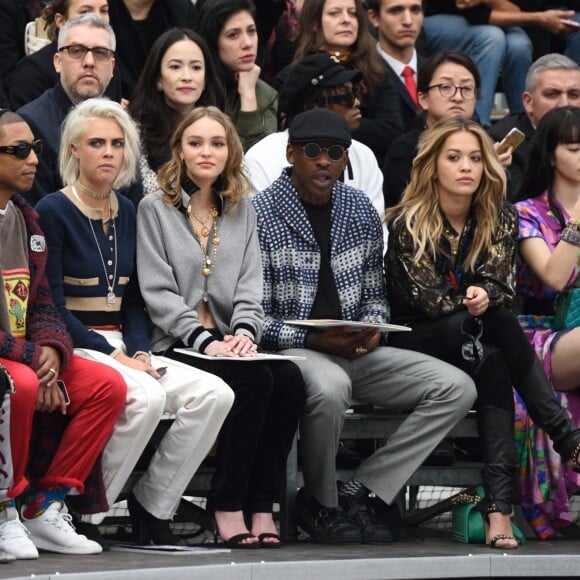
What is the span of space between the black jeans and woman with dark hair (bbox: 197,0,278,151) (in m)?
2.36

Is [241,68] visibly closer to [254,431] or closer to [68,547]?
[254,431]

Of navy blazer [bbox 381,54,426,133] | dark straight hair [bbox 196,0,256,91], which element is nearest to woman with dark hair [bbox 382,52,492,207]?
navy blazer [bbox 381,54,426,133]

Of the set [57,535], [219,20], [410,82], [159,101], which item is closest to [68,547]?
[57,535]

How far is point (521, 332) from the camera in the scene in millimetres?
6668

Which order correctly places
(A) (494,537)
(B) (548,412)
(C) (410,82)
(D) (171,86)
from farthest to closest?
1. (C) (410,82)
2. (D) (171,86)
3. (B) (548,412)
4. (A) (494,537)

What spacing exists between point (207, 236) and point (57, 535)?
1.47 m

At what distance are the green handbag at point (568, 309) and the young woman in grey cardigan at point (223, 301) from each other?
1.42 meters

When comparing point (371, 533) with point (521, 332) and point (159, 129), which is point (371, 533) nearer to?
point (521, 332)

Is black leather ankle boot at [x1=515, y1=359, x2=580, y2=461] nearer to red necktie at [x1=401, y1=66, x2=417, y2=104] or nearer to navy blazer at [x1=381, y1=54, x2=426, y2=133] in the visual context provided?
navy blazer at [x1=381, y1=54, x2=426, y2=133]

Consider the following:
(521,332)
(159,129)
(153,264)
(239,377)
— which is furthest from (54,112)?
(521,332)

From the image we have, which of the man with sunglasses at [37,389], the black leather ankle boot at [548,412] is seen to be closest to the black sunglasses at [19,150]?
the man with sunglasses at [37,389]

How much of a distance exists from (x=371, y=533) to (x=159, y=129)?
2291 millimetres

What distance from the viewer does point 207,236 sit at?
6.64 m

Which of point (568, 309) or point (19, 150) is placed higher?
point (19, 150)
